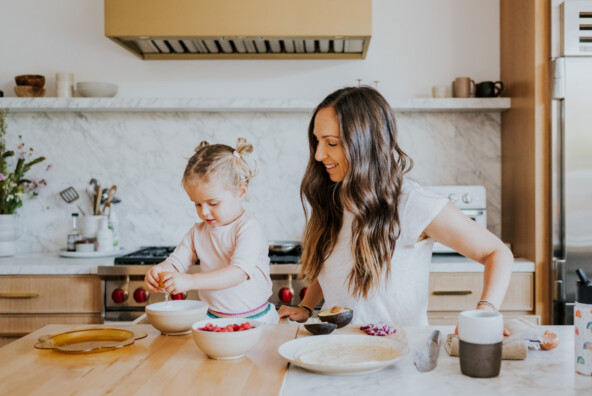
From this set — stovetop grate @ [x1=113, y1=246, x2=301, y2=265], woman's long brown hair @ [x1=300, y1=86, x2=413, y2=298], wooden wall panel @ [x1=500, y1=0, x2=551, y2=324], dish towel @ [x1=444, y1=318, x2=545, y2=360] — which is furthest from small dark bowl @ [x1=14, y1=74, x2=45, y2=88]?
dish towel @ [x1=444, y1=318, x2=545, y2=360]

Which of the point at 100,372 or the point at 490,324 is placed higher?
the point at 490,324

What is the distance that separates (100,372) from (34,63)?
2.70 m

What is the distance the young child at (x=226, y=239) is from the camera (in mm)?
1790

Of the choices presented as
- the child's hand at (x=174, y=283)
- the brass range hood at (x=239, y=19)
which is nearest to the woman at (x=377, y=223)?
the child's hand at (x=174, y=283)

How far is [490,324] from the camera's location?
104 centimetres

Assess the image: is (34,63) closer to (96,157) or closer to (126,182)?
(96,157)

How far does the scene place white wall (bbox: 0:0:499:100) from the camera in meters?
3.21

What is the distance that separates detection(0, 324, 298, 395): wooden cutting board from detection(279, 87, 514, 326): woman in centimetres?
39

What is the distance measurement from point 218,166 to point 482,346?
1056 millimetres

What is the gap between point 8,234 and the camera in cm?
298

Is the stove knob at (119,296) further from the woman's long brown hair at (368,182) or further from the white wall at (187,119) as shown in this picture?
the woman's long brown hair at (368,182)

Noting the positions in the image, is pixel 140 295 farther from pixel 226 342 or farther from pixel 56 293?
pixel 226 342

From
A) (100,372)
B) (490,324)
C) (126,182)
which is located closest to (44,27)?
(126,182)

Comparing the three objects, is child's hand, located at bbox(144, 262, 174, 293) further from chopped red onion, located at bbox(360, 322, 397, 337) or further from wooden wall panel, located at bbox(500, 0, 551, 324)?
wooden wall panel, located at bbox(500, 0, 551, 324)
